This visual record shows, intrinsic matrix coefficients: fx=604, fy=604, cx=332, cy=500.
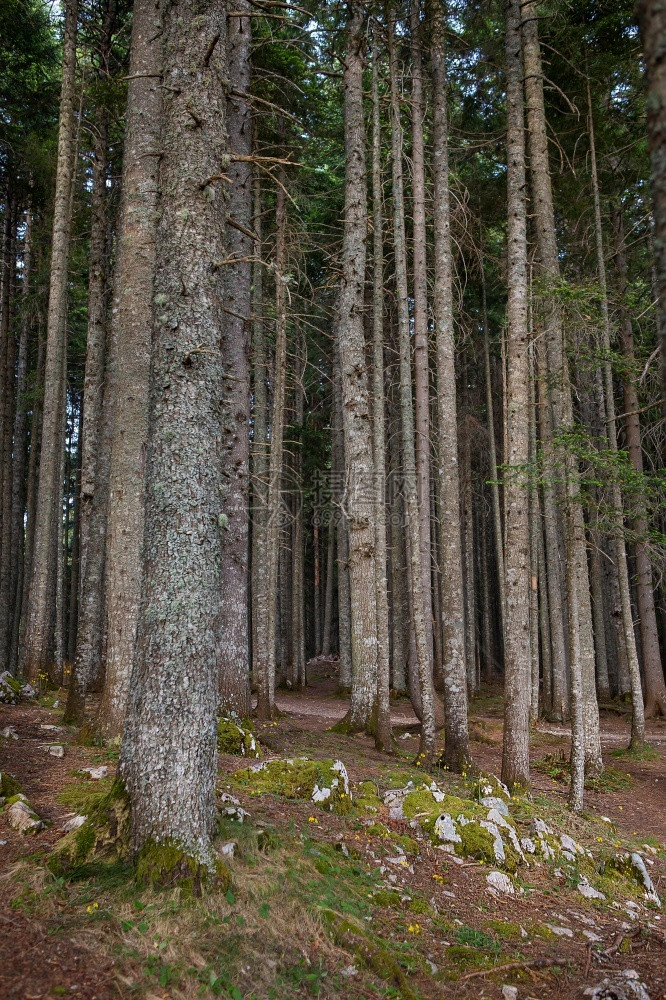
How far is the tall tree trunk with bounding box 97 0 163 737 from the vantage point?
6893 millimetres

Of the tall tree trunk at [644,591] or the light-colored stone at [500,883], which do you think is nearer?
the light-colored stone at [500,883]

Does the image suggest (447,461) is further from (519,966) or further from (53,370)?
(53,370)

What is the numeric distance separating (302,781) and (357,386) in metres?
6.10

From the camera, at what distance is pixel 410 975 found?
412 cm

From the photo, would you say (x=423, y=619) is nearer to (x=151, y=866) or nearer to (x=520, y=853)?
(x=520, y=853)

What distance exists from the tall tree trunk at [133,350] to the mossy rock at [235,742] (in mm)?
1420

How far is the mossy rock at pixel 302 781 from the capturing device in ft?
20.8

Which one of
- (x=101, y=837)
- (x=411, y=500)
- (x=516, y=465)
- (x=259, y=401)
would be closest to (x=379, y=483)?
(x=411, y=500)

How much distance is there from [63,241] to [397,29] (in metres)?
7.47

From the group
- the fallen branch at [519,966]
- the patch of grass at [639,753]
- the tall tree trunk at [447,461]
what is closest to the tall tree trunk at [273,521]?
the tall tree trunk at [447,461]

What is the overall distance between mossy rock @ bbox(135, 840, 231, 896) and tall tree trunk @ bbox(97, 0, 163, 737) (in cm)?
313

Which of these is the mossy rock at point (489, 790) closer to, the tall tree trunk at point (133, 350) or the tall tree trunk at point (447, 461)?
the tall tree trunk at point (447, 461)

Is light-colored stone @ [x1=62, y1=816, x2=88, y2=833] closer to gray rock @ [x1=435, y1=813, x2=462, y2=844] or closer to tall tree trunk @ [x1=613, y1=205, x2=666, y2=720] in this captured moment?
gray rock @ [x1=435, y1=813, x2=462, y2=844]

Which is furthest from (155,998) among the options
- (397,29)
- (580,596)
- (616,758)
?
(397,29)
